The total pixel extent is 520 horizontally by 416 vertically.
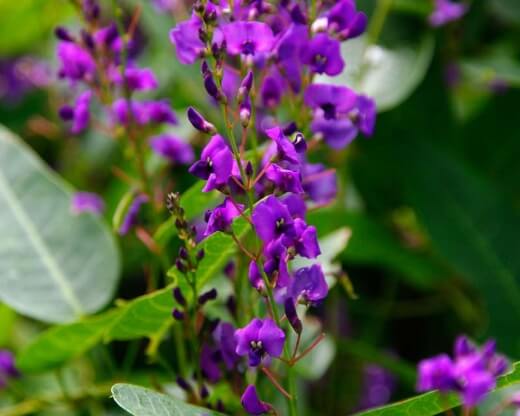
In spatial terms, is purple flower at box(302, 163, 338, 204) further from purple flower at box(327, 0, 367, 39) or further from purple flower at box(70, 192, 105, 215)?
purple flower at box(70, 192, 105, 215)

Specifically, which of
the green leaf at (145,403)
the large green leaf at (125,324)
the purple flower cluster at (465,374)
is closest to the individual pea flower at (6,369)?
the large green leaf at (125,324)

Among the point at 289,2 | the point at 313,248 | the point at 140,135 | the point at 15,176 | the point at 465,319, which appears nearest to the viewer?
the point at 313,248

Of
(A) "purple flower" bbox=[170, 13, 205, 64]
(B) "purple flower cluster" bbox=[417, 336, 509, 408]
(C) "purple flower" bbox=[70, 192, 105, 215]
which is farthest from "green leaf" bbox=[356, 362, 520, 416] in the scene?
(C) "purple flower" bbox=[70, 192, 105, 215]

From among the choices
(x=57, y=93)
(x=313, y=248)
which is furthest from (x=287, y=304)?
(x=57, y=93)

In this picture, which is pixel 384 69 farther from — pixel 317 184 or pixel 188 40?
pixel 188 40

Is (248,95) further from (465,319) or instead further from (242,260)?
(465,319)

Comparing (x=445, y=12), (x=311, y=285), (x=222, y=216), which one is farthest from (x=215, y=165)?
(x=445, y=12)
